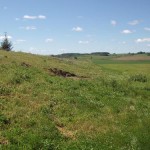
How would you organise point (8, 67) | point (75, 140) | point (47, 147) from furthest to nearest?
1. point (8, 67)
2. point (75, 140)
3. point (47, 147)

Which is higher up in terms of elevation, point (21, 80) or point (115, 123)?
point (21, 80)

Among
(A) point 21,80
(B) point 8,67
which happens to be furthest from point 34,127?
(B) point 8,67

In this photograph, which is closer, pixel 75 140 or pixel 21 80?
pixel 75 140

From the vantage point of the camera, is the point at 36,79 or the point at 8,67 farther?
the point at 8,67

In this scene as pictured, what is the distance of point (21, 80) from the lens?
3247cm

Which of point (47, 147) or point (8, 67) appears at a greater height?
point (8, 67)

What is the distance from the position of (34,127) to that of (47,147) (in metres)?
2.83

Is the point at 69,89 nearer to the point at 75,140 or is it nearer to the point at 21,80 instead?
the point at 21,80

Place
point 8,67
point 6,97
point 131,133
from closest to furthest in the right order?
1. point 131,133
2. point 6,97
3. point 8,67

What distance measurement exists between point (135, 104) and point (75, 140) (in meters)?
12.4

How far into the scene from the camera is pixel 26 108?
23.7m

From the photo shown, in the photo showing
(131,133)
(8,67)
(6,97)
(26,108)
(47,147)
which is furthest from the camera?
(8,67)

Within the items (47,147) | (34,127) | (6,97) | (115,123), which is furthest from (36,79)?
(47,147)

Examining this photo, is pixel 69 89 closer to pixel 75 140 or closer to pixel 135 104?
pixel 135 104
